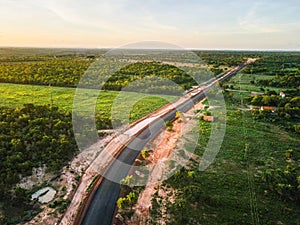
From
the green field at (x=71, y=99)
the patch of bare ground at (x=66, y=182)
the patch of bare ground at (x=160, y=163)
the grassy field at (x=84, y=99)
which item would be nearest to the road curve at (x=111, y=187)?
the patch of bare ground at (x=160, y=163)

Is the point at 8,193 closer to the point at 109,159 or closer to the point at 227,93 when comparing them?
the point at 109,159

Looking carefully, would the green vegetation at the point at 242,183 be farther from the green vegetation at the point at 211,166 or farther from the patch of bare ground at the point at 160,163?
the patch of bare ground at the point at 160,163

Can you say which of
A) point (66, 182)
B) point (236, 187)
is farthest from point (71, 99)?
point (236, 187)

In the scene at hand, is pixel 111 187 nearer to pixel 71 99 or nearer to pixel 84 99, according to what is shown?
pixel 84 99

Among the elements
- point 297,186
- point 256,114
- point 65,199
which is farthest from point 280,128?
point 65,199

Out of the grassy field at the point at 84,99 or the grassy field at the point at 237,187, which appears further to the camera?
the grassy field at the point at 84,99

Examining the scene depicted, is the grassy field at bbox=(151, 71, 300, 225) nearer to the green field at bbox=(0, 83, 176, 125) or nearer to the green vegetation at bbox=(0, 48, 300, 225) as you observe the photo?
the green vegetation at bbox=(0, 48, 300, 225)
